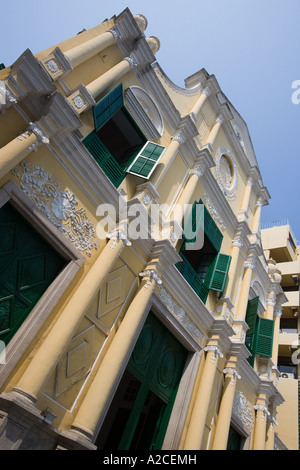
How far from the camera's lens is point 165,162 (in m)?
8.90

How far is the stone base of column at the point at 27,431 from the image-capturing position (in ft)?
14.2

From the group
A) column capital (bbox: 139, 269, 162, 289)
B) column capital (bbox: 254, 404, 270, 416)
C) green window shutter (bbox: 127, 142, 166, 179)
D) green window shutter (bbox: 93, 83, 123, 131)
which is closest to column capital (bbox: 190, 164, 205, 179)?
green window shutter (bbox: 127, 142, 166, 179)

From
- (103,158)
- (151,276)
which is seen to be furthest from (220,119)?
(151,276)

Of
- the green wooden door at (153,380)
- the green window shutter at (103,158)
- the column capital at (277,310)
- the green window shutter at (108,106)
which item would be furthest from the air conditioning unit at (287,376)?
the green window shutter at (108,106)

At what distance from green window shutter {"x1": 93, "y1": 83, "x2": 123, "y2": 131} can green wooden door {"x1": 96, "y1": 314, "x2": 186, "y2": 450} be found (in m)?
4.80

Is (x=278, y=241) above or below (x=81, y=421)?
above

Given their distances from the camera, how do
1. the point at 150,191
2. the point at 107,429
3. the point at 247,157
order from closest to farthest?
the point at 150,191, the point at 107,429, the point at 247,157

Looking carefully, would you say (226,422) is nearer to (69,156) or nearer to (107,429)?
(107,429)

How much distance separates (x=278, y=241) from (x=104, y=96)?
66.5ft

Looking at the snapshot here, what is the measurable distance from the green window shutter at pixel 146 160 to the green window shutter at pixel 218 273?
13.4 feet

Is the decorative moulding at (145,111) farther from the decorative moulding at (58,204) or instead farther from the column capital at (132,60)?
the decorative moulding at (58,204)

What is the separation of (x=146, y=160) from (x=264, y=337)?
310 inches

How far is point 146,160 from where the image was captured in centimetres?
810
